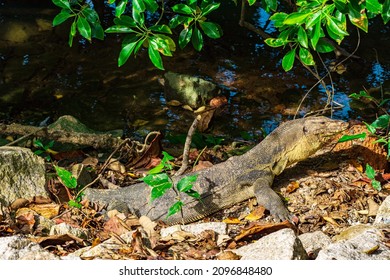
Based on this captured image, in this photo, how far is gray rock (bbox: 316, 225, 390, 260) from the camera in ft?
11.4

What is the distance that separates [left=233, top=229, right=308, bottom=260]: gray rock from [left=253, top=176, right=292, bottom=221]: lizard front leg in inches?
41.1

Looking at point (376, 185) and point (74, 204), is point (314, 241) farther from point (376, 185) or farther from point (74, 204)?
point (74, 204)

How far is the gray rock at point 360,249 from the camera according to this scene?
3460 mm

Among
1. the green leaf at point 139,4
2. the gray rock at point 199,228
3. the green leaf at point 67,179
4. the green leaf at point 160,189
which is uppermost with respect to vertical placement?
the green leaf at point 139,4

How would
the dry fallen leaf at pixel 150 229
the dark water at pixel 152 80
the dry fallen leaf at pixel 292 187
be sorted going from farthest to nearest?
the dark water at pixel 152 80 < the dry fallen leaf at pixel 292 187 < the dry fallen leaf at pixel 150 229

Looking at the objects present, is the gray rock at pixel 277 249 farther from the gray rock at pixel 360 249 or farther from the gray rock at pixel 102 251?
the gray rock at pixel 102 251

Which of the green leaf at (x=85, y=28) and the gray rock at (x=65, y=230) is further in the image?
the green leaf at (x=85, y=28)

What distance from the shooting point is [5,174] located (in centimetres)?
484

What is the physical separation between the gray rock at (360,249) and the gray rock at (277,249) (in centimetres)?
16

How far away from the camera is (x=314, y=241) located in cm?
423

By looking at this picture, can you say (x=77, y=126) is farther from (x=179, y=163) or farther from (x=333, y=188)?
(x=333, y=188)

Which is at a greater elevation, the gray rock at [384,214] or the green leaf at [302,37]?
the green leaf at [302,37]

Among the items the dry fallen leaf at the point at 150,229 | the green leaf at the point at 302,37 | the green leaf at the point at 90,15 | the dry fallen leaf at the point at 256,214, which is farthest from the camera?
the dry fallen leaf at the point at 256,214

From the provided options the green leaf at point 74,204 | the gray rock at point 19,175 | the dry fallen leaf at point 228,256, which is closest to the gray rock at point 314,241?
the dry fallen leaf at point 228,256
